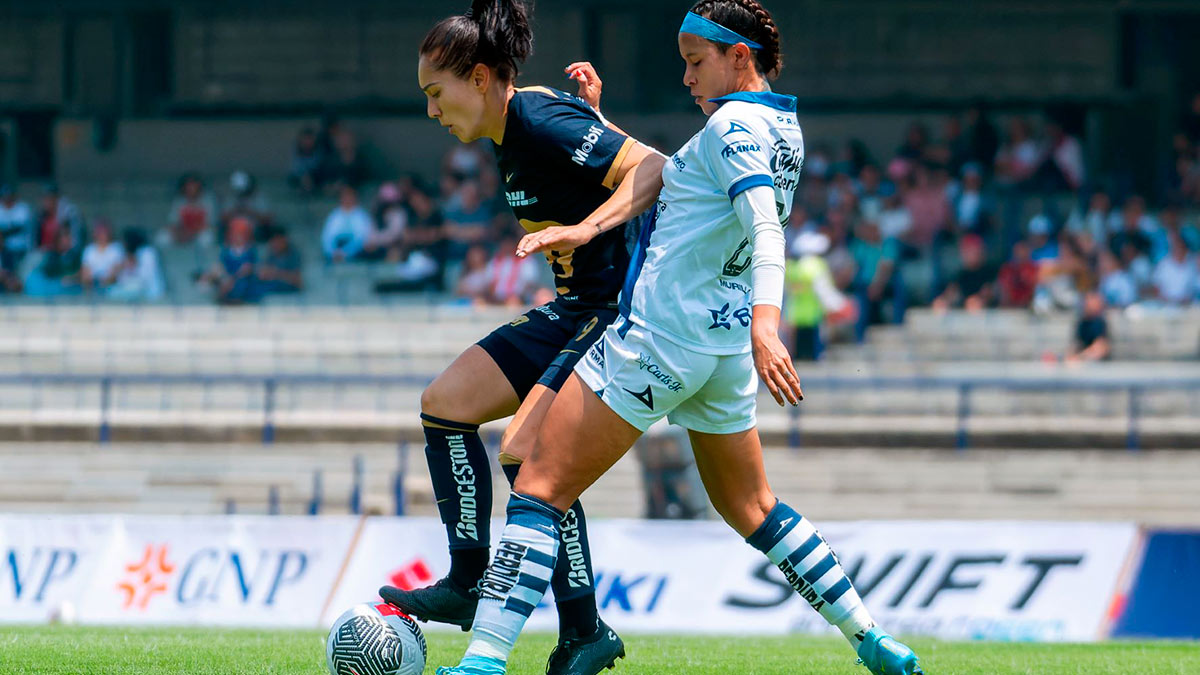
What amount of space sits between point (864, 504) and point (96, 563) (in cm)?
678

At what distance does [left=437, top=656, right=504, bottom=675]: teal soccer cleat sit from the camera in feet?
15.9

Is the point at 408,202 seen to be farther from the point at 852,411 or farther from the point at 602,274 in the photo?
the point at 602,274

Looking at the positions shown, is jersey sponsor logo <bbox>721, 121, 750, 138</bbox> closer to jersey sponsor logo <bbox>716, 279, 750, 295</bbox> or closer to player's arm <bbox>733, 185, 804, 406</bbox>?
player's arm <bbox>733, 185, 804, 406</bbox>

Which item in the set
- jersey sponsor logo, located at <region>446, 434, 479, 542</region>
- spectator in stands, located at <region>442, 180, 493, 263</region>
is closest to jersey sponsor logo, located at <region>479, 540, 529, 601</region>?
jersey sponsor logo, located at <region>446, 434, 479, 542</region>

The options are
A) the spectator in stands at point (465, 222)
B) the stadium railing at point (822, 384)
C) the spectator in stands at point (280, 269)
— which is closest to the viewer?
the stadium railing at point (822, 384)

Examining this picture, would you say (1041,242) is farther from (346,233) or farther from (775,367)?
(775,367)

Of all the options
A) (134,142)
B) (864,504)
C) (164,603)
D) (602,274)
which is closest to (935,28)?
(864,504)

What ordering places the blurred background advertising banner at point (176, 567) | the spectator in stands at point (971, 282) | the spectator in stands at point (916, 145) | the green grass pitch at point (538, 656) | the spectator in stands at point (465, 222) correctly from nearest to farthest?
the green grass pitch at point (538, 656)
the blurred background advertising banner at point (176, 567)
the spectator in stands at point (971, 282)
the spectator in stands at point (465, 222)
the spectator in stands at point (916, 145)

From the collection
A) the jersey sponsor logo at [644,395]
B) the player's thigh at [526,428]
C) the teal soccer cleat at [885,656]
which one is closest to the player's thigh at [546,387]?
the player's thigh at [526,428]

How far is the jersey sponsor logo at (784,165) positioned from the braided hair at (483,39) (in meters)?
1.12

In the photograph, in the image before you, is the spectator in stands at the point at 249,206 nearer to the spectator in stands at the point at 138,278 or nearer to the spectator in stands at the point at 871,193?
the spectator in stands at the point at 138,278

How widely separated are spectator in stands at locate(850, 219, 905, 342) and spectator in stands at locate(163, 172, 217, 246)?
8239 millimetres

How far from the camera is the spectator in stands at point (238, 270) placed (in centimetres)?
1889

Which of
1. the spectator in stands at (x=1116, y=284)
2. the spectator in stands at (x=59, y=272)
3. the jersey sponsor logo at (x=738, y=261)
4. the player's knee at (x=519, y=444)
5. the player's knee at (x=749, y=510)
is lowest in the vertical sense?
the spectator in stands at (x=59, y=272)
